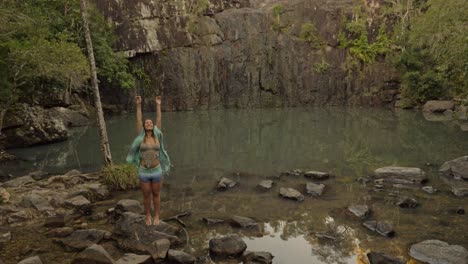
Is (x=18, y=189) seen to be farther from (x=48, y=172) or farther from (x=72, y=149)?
(x=72, y=149)

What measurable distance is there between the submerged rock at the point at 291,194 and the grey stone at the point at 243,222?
2528 millimetres

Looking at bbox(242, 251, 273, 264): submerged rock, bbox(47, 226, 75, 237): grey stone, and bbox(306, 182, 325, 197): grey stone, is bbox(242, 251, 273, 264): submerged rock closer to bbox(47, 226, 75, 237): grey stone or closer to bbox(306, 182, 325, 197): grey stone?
bbox(47, 226, 75, 237): grey stone

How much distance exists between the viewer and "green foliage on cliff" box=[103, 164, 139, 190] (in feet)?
45.1

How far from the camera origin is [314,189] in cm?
1358

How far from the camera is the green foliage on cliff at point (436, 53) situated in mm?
20312

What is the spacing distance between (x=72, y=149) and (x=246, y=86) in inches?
1131

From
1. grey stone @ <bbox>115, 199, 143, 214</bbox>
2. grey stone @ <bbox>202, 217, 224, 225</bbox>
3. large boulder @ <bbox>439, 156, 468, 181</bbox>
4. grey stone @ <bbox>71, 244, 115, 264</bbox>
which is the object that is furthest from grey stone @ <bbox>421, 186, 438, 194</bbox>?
grey stone @ <bbox>71, 244, 115, 264</bbox>

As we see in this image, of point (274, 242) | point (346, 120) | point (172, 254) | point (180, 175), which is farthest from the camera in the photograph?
point (346, 120)

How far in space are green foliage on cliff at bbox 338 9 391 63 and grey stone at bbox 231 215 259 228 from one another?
41496mm

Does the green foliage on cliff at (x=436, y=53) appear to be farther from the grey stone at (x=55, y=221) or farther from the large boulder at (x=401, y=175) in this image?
the grey stone at (x=55, y=221)

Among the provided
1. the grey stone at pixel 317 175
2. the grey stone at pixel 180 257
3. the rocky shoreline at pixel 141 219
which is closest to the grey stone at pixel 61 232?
the rocky shoreline at pixel 141 219

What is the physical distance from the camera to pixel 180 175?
16297 millimetres

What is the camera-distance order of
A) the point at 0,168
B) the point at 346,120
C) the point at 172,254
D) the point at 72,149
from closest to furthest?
the point at 172,254
the point at 0,168
the point at 72,149
the point at 346,120

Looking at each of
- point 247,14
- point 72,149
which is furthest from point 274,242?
point 247,14
